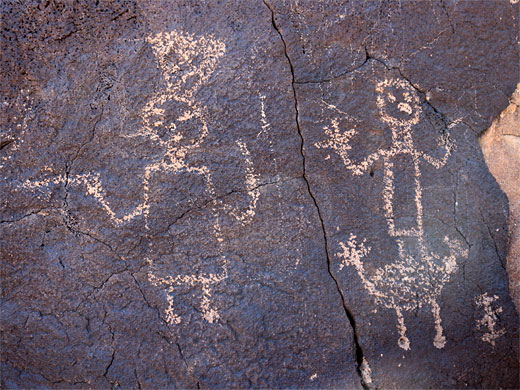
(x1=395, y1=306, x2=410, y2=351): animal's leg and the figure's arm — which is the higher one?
the figure's arm

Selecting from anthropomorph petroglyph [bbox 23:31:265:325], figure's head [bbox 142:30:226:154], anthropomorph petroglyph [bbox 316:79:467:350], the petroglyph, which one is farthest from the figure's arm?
figure's head [bbox 142:30:226:154]

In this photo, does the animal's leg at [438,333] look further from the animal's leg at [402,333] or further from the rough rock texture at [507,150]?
the rough rock texture at [507,150]

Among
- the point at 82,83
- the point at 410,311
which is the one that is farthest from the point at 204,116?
the point at 410,311

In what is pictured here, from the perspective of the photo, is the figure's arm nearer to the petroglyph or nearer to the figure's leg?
the figure's leg

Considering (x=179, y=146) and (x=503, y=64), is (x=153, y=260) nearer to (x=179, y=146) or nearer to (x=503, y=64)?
(x=179, y=146)

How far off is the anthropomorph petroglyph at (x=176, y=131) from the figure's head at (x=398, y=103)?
55 cm

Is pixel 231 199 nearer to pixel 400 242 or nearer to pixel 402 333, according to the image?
pixel 400 242

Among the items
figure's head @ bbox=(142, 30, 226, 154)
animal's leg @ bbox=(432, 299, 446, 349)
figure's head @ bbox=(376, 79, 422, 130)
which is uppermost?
figure's head @ bbox=(142, 30, 226, 154)

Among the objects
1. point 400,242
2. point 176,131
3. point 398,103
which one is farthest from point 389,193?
point 176,131

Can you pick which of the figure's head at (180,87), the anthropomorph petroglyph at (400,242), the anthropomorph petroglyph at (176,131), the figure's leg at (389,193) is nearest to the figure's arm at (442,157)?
the anthropomorph petroglyph at (400,242)

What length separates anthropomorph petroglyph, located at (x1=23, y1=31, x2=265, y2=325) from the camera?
1943 mm

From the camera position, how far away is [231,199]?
1.96 m

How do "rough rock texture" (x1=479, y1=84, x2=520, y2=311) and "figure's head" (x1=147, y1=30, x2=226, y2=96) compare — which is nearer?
"figure's head" (x1=147, y1=30, x2=226, y2=96)

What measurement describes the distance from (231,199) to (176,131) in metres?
0.33
